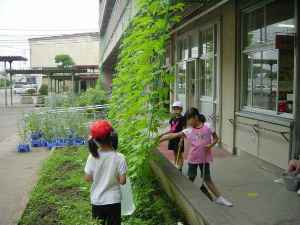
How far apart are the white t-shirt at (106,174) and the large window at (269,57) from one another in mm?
4216

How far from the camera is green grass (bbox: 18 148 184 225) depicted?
496 centimetres

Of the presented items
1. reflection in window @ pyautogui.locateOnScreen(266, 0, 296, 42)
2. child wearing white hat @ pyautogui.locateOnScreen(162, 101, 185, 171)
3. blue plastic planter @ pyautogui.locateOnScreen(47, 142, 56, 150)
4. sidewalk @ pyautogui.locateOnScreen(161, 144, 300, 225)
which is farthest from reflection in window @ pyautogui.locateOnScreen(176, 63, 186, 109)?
child wearing white hat @ pyautogui.locateOnScreen(162, 101, 185, 171)

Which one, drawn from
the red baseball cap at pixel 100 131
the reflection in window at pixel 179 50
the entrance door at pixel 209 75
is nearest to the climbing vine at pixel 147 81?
the red baseball cap at pixel 100 131

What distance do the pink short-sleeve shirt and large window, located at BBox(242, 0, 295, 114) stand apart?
2.26 metres

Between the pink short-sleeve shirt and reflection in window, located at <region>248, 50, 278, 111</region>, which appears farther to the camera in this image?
reflection in window, located at <region>248, 50, 278, 111</region>

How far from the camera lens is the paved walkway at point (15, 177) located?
5.67 metres

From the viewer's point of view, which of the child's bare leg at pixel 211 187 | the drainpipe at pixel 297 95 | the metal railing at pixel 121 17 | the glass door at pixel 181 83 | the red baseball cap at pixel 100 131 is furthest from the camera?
the glass door at pixel 181 83

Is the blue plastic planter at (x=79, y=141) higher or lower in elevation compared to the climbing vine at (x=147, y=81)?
lower

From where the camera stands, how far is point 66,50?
85.7 m

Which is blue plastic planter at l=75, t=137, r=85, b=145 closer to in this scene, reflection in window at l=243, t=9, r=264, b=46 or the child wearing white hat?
the child wearing white hat

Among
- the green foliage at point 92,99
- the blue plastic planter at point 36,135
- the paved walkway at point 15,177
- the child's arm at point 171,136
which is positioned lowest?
the paved walkway at point 15,177

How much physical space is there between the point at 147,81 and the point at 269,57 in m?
3.50

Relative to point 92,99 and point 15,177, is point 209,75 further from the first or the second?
point 92,99

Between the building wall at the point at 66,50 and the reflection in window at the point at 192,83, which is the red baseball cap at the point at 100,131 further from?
the building wall at the point at 66,50
